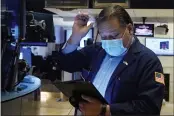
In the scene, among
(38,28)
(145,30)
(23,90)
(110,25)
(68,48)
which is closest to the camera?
(110,25)

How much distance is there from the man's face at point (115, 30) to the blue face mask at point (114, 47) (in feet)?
0.09

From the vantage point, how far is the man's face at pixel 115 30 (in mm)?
1738

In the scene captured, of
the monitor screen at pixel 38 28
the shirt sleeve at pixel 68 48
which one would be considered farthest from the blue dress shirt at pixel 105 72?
the monitor screen at pixel 38 28

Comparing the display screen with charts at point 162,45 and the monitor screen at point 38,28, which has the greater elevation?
the monitor screen at point 38,28

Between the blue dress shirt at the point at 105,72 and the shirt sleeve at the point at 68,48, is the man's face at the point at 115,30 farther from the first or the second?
the shirt sleeve at the point at 68,48

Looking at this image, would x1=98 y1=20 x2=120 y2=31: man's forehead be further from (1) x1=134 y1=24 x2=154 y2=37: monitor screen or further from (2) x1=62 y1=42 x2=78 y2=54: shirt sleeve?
(1) x1=134 y1=24 x2=154 y2=37: monitor screen

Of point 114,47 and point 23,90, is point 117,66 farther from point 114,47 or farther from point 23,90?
point 23,90

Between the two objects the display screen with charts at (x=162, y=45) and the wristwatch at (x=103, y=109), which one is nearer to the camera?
the wristwatch at (x=103, y=109)

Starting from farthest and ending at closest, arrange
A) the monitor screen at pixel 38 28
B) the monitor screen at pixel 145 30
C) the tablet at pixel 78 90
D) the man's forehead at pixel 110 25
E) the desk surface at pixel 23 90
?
the monitor screen at pixel 145 30
the monitor screen at pixel 38 28
the desk surface at pixel 23 90
the man's forehead at pixel 110 25
the tablet at pixel 78 90

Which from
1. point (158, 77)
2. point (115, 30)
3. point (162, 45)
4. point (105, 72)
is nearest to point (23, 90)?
point (105, 72)

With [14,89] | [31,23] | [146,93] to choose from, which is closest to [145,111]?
[146,93]

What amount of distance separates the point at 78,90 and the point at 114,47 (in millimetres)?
422

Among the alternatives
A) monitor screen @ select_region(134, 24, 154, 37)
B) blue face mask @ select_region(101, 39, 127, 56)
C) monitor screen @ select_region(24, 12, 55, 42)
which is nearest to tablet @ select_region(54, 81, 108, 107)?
blue face mask @ select_region(101, 39, 127, 56)

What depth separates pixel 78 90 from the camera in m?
1.56
